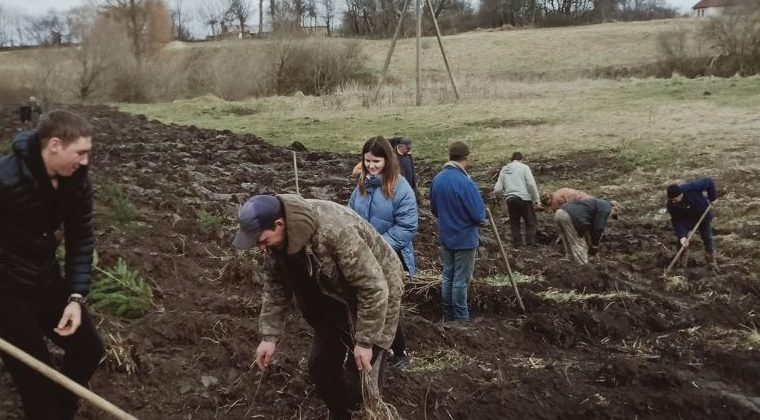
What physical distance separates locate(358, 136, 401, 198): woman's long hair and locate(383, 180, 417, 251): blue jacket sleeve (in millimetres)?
76

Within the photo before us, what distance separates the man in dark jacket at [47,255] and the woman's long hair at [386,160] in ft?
7.33

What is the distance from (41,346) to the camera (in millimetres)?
3324

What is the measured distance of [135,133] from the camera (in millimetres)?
19188

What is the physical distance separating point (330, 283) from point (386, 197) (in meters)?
2.31

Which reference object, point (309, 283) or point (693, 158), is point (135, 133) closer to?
point (693, 158)

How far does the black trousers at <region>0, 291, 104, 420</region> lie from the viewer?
320 cm

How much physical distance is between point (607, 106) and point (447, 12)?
160ft

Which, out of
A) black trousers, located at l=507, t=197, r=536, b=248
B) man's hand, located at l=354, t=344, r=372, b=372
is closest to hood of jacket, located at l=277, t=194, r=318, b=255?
man's hand, located at l=354, t=344, r=372, b=372

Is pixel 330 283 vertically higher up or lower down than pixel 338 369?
higher up

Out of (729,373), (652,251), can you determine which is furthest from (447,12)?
(729,373)

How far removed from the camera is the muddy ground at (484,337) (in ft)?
14.8

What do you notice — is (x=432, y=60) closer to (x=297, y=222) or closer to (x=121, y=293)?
(x=121, y=293)

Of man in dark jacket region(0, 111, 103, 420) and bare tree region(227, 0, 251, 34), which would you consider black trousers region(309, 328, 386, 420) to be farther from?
bare tree region(227, 0, 251, 34)

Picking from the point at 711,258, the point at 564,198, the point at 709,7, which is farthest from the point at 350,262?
the point at 709,7
